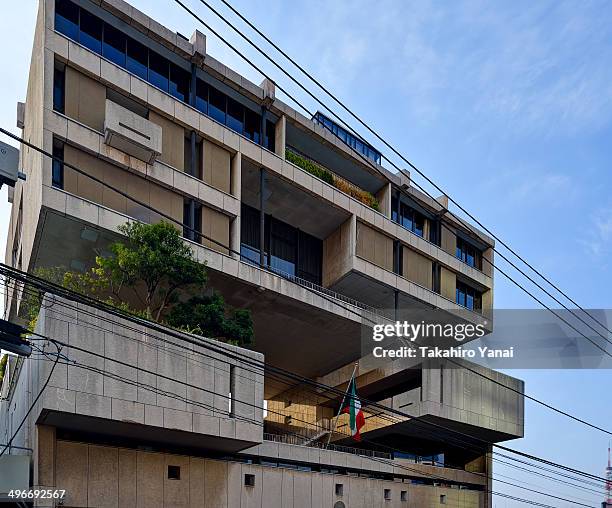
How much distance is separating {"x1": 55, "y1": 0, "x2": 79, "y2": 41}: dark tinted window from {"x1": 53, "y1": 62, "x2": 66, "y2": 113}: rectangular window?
1340 millimetres

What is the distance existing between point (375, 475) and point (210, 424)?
1293 cm

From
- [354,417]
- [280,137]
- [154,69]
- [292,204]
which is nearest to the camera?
[154,69]

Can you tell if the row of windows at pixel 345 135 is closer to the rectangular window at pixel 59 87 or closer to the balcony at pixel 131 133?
the balcony at pixel 131 133

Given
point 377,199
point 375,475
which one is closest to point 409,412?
point 375,475

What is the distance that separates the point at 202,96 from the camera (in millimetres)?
32500

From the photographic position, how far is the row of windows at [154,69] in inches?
1120

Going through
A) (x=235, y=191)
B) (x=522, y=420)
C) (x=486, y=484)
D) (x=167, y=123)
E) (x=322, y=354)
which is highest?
(x=167, y=123)

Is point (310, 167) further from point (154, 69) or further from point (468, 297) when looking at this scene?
point (468, 297)

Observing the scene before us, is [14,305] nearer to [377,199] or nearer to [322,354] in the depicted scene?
[322,354]

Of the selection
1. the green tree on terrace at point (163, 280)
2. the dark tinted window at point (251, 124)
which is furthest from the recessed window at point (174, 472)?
the dark tinted window at point (251, 124)

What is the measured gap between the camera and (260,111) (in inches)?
1361

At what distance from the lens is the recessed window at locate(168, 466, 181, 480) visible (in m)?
25.2

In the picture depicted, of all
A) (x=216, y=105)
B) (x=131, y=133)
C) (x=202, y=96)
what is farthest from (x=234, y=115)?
(x=131, y=133)

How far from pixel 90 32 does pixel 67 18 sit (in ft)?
3.28
